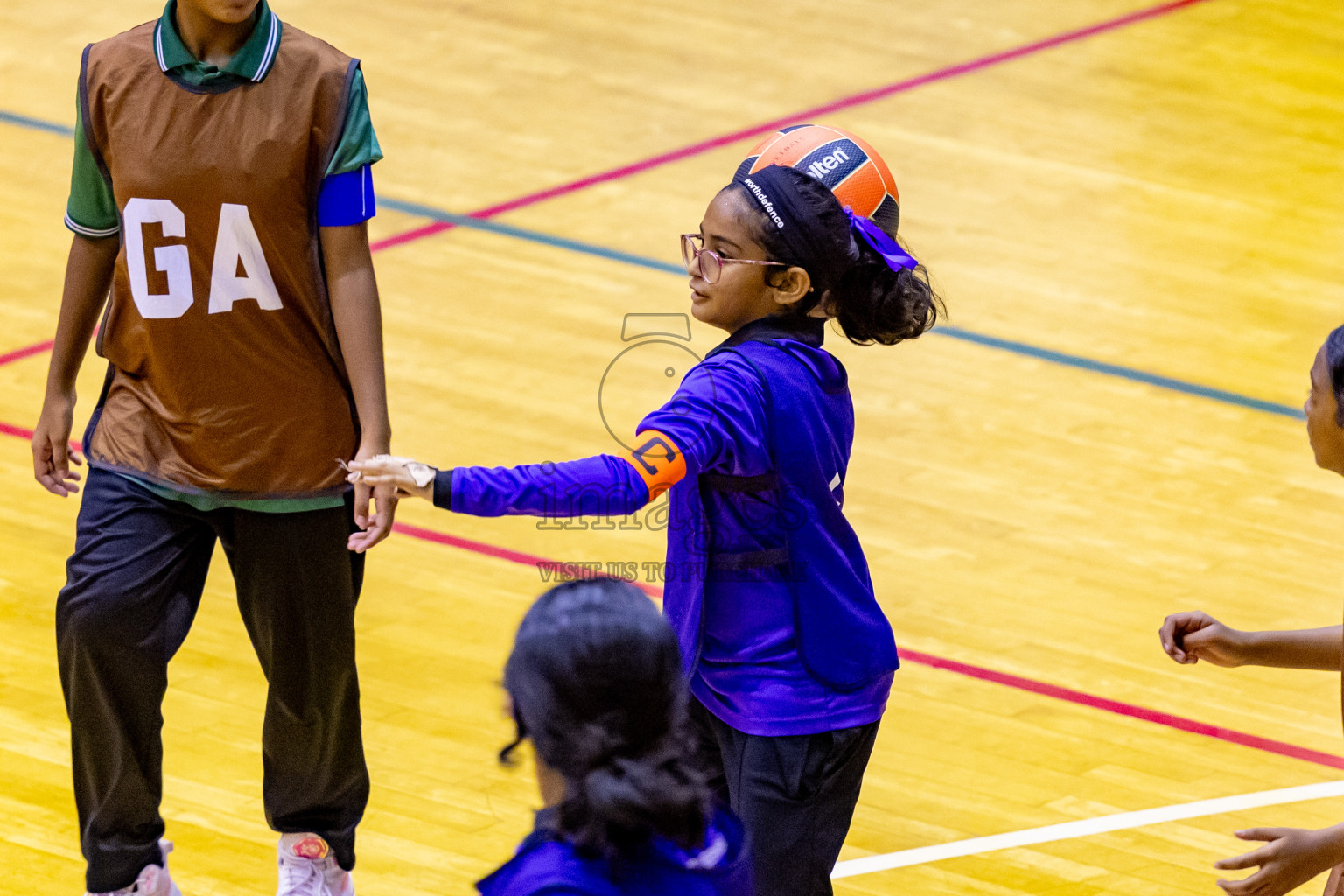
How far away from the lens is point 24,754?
4207mm

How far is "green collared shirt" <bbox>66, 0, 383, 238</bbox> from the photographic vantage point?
3178mm

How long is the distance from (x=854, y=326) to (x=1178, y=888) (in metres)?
1.59

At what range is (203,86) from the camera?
10.4 ft

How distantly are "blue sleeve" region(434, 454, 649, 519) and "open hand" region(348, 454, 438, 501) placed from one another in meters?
0.01

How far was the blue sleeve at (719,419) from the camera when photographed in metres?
2.79

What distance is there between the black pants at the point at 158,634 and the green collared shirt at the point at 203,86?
0.44m

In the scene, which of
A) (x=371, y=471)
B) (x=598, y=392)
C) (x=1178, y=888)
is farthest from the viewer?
(x=598, y=392)

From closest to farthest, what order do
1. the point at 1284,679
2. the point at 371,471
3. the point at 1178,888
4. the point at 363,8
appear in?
1. the point at 371,471
2. the point at 1178,888
3. the point at 1284,679
4. the point at 363,8

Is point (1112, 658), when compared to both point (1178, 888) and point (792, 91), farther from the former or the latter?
point (792, 91)

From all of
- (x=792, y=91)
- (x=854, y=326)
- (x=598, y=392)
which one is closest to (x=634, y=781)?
(x=854, y=326)

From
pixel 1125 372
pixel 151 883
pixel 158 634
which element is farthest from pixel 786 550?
pixel 1125 372

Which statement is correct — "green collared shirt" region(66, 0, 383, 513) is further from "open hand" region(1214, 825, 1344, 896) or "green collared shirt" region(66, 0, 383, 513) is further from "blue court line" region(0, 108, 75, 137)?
"blue court line" region(0, 108, 75, 137)

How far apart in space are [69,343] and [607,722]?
1.72 metres

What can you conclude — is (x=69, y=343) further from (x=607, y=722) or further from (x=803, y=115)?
(x=803, y=115)
